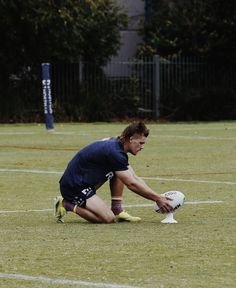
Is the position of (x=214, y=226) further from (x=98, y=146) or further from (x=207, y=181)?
(x=207, y=181)

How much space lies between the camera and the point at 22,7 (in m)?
41.1

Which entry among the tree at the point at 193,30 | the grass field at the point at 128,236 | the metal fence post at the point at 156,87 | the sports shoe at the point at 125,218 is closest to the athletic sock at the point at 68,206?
the grass field at the point at 128,236

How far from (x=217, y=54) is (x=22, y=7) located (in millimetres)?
10020

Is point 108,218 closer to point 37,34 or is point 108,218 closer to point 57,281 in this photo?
point 57,281

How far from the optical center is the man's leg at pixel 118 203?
12609mm

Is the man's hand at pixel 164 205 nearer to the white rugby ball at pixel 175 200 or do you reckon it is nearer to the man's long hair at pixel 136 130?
the white rugby ball at pixel 175 200

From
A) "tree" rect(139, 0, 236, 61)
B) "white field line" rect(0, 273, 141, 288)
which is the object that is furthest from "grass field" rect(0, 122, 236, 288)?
"tree" rect(139, 0, 236, 61)

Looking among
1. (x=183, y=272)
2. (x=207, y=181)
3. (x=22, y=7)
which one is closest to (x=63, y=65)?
(x=22, y=7)

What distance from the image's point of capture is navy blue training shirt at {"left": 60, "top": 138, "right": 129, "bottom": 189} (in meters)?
12.4

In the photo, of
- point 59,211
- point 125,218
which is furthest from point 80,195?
point 125,218

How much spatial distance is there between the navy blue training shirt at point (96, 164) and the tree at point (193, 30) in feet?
114

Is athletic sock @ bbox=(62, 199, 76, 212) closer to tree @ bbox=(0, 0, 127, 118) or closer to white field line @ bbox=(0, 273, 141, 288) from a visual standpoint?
white field line @ bbox=(0, 273, 141, 288)

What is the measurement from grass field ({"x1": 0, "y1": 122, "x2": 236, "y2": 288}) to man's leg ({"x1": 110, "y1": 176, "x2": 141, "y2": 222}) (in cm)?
17

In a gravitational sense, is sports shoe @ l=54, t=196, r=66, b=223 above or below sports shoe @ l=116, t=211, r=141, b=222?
above
